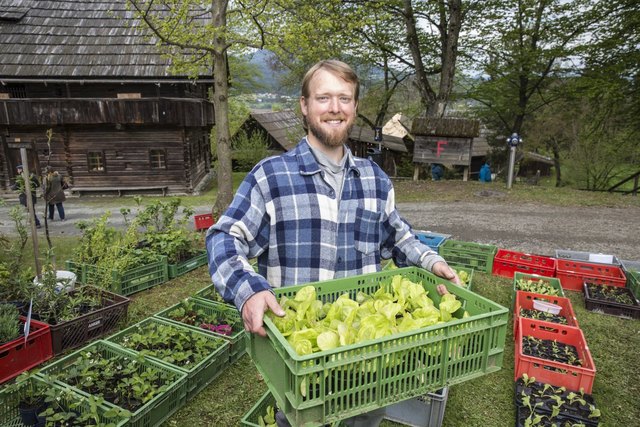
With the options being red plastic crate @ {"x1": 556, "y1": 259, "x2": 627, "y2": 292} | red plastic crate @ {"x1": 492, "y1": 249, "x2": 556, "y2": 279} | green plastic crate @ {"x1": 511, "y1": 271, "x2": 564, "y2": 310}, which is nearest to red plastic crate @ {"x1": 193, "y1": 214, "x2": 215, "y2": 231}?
red plastic crate @ {"x1": 492, "y1": 249, "x2": 556, "y2": 279}

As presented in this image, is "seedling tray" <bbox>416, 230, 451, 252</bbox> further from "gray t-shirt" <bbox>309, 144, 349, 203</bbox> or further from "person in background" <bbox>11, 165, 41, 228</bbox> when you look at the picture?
"person in background" <bbox>11, 165, 41, 228</bbox>

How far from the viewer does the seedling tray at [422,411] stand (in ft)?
11.2

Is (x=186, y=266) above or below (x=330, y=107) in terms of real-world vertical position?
below

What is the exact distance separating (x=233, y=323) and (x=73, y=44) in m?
18.1

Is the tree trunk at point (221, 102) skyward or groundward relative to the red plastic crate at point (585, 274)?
skyward

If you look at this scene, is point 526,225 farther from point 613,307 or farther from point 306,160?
point 306,160

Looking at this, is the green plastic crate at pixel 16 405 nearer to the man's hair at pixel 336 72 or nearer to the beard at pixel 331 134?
the beard at pixel 331 134

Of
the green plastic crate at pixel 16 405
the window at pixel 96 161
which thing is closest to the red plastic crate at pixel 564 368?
the green plastic crate at pixel 16 405

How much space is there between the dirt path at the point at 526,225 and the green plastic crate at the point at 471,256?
2157 millimetres

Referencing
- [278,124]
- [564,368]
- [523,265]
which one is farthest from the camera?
[278,124]

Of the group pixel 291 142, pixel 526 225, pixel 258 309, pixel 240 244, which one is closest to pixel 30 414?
pixel 240 244

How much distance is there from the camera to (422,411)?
351 centimetres

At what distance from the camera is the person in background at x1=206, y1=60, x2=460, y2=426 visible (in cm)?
224

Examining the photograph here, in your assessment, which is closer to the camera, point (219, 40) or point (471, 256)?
point (471, 256)
